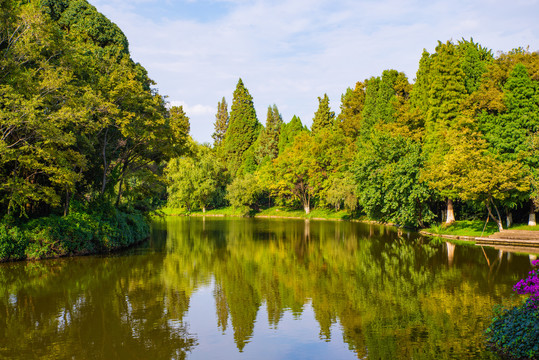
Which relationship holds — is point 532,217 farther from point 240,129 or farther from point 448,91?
point 240,129

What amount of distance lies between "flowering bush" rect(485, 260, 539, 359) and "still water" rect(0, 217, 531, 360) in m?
0.50

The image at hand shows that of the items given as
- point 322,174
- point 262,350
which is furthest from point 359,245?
point 322,174

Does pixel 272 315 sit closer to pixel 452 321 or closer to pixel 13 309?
pixel 452 321

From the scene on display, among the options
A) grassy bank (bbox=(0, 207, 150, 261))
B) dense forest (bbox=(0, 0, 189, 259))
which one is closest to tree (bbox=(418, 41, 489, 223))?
→ dense forest (bbox=(0, 0, 189, 259))

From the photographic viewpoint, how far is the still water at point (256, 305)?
9961mm

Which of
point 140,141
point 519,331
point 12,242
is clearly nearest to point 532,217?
point 519,331

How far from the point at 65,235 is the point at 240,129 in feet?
200

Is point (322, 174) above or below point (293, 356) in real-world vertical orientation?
above

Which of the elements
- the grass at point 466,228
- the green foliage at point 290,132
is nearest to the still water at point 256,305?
the grass at point 466,228

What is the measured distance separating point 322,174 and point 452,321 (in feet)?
168

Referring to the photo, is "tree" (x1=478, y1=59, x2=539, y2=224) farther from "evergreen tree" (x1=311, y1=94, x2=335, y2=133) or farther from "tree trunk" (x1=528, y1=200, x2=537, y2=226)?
"evergreen tree" (x1=311, y1=94, x2=335, y2=133)

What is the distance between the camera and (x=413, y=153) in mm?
38406

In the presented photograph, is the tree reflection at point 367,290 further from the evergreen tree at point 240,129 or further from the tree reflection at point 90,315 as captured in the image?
the evergreen tree at point 240,129

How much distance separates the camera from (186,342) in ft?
Result: 34.2
